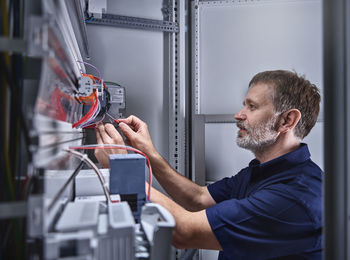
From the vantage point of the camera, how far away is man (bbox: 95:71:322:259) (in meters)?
0.90

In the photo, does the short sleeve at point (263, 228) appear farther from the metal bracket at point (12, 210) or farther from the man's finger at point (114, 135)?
the metal bracket at point (12, 210)

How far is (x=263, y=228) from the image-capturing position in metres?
0.91

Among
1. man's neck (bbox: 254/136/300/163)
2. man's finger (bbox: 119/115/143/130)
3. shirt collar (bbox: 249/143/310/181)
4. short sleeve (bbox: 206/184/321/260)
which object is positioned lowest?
short sleeve (bbox: 206/184/321/260)

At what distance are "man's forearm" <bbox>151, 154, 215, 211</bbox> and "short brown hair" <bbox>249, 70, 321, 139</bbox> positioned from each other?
0.58 m

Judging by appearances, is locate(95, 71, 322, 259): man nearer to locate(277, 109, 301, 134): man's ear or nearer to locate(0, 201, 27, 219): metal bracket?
locate(277, 109, 301, 134): man's ear

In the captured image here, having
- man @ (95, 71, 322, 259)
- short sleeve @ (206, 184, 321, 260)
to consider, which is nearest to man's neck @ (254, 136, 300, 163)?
man @ (95, 71, 322, 259)

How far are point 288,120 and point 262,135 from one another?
0.15m

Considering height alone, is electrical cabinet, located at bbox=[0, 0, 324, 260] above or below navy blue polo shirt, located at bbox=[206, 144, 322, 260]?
above

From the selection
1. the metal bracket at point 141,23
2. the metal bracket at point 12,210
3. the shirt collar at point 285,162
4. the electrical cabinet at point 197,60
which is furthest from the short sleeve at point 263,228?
the metal bracket at point 141,23

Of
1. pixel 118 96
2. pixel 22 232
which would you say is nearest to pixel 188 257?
pixel 118 96

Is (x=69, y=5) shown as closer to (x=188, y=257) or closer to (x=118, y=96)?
(x=118, y=96)

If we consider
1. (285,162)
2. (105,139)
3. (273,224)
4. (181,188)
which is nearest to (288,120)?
(285,162)

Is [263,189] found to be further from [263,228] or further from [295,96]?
[295,96]

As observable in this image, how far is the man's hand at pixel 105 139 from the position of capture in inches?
39.3
